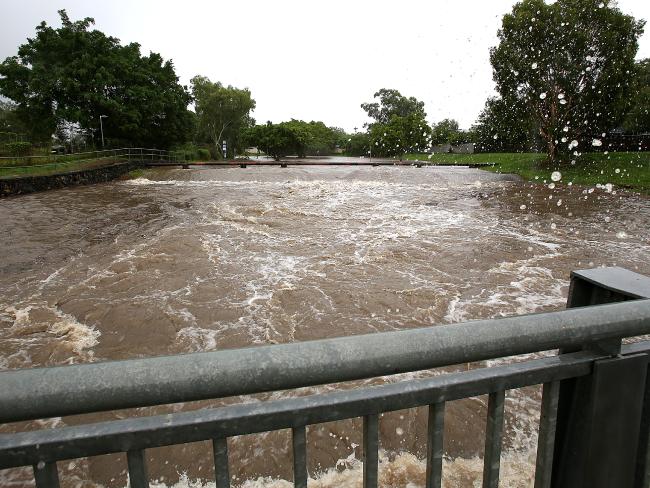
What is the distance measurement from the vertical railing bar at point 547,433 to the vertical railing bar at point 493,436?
0.41 ft

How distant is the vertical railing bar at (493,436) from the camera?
114cm

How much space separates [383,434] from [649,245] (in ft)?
27.7

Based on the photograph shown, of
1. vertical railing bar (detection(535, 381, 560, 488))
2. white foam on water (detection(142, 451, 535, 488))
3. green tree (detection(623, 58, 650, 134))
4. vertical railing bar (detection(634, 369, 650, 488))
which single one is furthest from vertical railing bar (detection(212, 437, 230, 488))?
green tree (detection(623, 58, 650, 134))

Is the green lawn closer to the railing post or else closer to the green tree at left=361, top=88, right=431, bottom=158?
the railing post

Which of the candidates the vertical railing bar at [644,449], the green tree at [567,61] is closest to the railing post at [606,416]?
the vertical railing bar at [644,449]

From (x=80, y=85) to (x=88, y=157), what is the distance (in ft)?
28.1

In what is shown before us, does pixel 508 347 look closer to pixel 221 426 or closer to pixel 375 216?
pixel 221 426

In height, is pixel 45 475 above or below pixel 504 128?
below

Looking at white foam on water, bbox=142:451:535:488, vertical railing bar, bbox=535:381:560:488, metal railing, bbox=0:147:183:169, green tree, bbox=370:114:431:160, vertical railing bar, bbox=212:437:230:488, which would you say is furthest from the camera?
green tree, bbox=370:114:431:160

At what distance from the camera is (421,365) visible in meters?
1.01

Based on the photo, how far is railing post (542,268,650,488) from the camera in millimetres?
1220

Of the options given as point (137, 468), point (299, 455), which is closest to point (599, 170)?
point (299, 455)

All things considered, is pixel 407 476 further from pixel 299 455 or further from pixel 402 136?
pixel 402 136

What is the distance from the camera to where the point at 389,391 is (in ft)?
3.40
